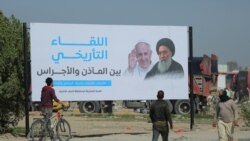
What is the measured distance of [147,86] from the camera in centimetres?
2217

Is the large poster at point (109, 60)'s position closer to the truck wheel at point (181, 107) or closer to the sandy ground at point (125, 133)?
the sandy ground at point (125, 133)

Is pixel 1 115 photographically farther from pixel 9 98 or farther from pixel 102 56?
pixel 102 56

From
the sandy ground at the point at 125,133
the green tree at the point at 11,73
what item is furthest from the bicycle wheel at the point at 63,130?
the green tree at the point at 11,73

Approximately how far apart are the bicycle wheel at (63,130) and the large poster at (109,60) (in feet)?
5.87

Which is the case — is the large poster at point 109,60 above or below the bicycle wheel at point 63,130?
above

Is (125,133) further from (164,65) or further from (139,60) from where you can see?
(164,65)

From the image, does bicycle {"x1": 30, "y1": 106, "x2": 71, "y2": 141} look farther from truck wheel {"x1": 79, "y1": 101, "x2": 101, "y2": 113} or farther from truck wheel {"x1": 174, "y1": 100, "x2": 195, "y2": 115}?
truck wheel {"x1": 174, "y1": 100, "x2": 195, "y2": 115}

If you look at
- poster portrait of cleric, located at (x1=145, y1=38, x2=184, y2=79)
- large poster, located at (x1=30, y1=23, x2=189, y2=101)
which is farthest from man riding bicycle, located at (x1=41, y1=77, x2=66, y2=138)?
poster portrait of cleric, located at (x1=145, y1=38, x2=184, y2=79)

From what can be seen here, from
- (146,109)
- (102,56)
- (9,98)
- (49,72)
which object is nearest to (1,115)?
(9,98)

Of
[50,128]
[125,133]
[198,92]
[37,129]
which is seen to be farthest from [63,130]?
[198,92]

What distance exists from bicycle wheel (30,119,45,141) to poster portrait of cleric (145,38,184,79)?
15.9ft

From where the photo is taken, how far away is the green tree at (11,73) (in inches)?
791

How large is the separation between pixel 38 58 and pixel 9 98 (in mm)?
1638

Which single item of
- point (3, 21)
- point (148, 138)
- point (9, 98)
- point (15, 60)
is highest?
point (3, 21)
